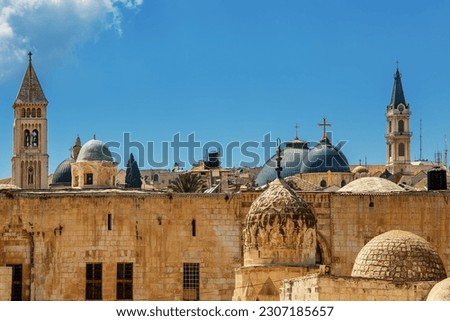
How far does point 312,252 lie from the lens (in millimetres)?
27844

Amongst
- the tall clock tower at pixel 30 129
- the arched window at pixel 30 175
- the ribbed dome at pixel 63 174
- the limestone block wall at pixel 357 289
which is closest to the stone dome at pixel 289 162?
the ribbed dome at pixel 63 174

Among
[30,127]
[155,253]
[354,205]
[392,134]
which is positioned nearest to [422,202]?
[354,205]

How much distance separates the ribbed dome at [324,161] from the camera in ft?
234

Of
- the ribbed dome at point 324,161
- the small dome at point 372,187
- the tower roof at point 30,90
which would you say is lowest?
the small dome at point 372,187

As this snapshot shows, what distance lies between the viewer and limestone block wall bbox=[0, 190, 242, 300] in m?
33.3

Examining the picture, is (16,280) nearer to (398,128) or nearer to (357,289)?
(357,289)

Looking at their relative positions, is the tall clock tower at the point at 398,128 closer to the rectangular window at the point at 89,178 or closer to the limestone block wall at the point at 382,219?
the rectangular window at the point at 89,178

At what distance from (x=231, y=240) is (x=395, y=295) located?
1105 centimetres

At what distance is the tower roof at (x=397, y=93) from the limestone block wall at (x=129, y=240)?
83.2m

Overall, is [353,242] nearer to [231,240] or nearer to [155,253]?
[231,240]

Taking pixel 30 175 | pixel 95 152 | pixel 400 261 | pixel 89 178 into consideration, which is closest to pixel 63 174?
pixel 30 175

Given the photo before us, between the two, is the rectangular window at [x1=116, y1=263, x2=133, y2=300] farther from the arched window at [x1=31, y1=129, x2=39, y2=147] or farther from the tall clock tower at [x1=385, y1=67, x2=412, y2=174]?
the tall clock tower at [x1=385, y1=67, x2=412, y2=174]

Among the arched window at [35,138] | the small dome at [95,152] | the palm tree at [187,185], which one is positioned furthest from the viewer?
the arched window at [35,138]
